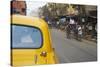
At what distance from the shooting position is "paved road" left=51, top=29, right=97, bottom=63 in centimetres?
227

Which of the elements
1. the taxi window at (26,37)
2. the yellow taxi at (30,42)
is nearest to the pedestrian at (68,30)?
the yellow taxi at (30,42)

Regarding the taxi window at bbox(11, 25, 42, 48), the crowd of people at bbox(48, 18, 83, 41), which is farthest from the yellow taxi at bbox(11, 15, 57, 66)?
the crowd of people at bbox(48, 18, 83, 41)

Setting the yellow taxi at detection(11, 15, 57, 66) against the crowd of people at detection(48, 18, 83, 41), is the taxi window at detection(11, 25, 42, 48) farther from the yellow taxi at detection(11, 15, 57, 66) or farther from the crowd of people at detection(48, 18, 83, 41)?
the crowd of people at detection(48, 18, 83, 41)

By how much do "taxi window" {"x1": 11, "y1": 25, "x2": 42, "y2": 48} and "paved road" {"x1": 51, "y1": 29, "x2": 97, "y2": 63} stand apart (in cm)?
19

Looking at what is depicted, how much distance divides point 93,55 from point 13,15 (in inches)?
42.6

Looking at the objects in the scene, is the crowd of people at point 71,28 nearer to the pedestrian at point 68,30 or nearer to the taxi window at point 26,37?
the pedestrian at point 68,30

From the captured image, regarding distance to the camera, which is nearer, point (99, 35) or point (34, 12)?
point (34, 12)

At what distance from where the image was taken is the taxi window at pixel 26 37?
6.90ft
